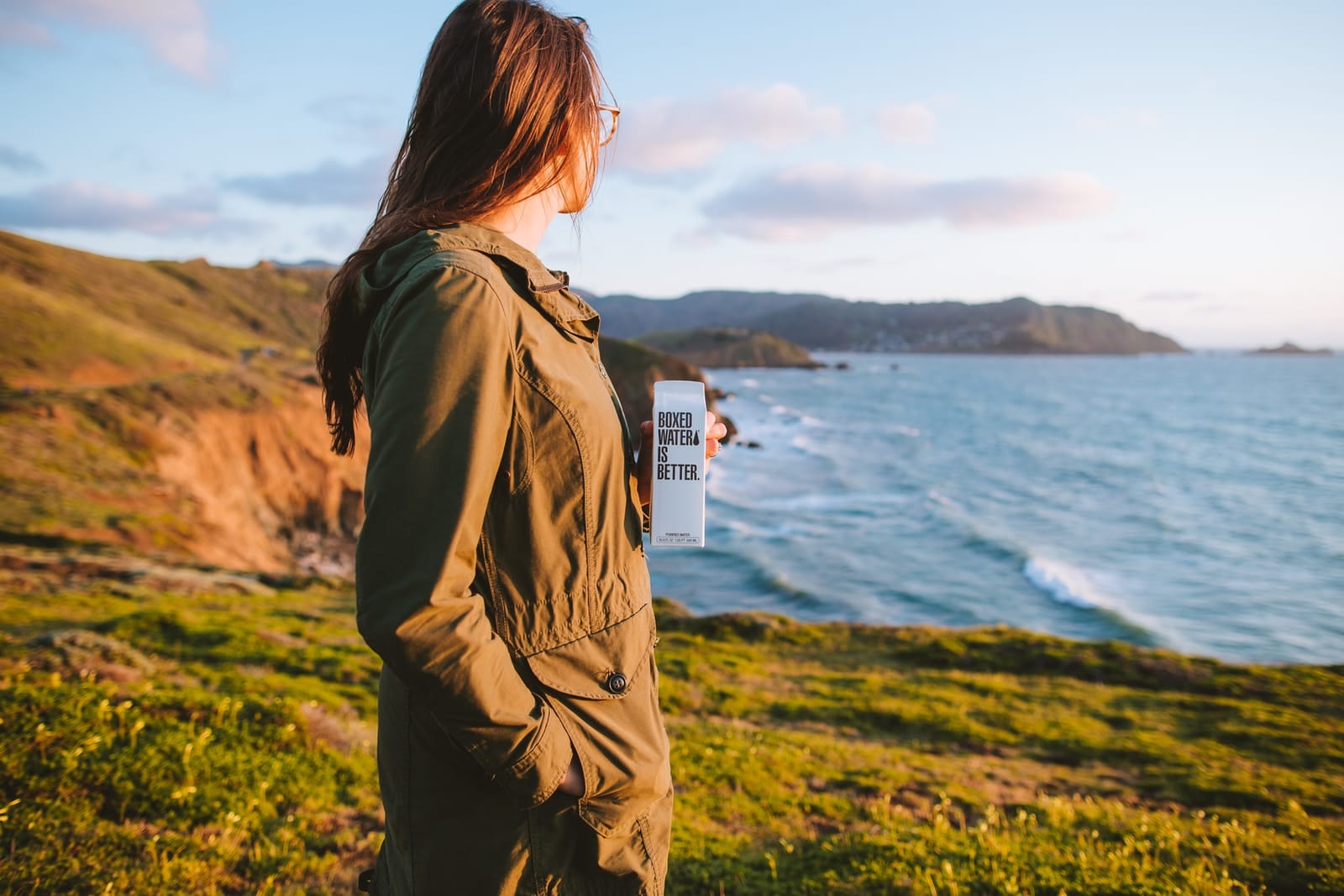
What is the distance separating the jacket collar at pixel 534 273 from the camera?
168 cm

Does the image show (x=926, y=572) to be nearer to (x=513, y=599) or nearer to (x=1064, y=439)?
(x=513, y=599)

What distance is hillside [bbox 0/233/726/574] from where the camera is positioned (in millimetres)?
16500

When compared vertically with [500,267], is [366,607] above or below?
below

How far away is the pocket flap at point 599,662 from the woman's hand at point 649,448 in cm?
34

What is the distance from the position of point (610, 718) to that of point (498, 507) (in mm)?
585

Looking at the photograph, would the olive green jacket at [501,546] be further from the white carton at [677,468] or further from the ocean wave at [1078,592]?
the ocean wave at [1078,592]

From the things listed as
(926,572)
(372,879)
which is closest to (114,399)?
(372,879)

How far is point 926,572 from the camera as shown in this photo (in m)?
27.9

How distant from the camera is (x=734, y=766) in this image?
7051 millimetres

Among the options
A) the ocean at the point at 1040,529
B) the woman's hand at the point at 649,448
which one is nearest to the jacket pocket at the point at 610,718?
the woman's hand at the point at 649,448

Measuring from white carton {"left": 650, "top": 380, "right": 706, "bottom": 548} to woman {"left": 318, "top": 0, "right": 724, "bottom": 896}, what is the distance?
85 mm

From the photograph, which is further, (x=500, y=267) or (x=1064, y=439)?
(x=1064, y=439)

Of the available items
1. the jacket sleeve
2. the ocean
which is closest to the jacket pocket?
the jacket sleeve

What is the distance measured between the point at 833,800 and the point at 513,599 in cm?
561
